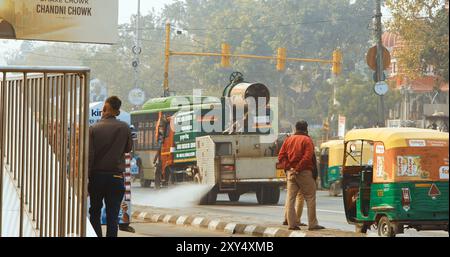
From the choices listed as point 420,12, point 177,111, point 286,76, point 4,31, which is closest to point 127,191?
point 4,31

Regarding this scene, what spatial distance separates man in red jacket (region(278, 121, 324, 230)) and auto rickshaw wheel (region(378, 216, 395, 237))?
4.31 ft

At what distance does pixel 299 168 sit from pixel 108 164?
571cm

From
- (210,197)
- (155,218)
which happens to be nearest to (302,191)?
(155,218)

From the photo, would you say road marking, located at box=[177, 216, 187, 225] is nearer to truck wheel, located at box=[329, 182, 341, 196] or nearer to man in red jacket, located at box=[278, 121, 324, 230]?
man in red jacket, located at box=[278, 121, 324, 230]

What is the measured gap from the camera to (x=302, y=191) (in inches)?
677

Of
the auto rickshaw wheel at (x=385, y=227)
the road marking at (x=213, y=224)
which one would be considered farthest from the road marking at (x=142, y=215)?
the auto rickshaw wheel at (x=385, y=227)

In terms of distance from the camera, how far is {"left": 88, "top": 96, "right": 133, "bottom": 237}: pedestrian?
11695 millimetres

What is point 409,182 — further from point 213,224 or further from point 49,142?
point 49,142

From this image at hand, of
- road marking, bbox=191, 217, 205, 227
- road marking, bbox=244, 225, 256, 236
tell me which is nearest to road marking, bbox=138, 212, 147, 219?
road marking, bbox=191, 217, 205, 227

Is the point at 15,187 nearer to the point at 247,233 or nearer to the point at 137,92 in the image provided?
the point at 247,233

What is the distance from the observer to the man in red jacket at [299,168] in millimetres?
16906

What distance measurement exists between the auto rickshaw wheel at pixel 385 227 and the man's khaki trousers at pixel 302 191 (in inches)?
51.7

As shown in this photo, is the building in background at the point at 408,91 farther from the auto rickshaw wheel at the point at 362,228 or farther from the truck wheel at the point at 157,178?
the auto rickshaw wheel at the point at 362,228

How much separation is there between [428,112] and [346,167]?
32.2 feet
